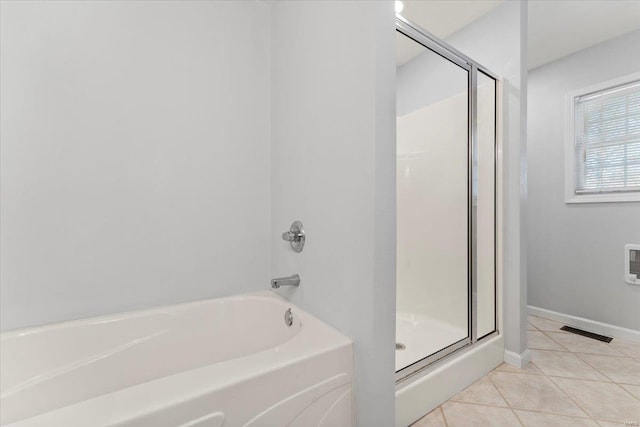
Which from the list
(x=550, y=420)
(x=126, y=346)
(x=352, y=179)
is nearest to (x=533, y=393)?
(x=550, y=420)

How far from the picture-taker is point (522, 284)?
1836mm

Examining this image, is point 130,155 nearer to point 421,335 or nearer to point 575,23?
point 421,335

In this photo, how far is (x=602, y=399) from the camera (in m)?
1.44

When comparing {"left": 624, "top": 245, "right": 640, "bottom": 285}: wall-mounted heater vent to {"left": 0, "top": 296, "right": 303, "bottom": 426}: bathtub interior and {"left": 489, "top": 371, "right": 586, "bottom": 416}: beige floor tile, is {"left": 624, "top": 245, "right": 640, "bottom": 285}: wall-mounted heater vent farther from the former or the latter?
{"left": 0, "top": 296, "right": 303, "bottom": 426}: bathtub interior

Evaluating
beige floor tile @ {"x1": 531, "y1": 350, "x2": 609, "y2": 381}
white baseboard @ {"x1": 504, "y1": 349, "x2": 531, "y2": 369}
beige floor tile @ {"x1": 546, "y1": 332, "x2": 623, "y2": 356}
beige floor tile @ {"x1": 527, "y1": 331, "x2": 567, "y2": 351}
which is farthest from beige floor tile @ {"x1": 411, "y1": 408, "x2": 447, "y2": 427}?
beige floor tile @ {"x1": 546, "y1": 332, "x2": 623, "y2": 356}

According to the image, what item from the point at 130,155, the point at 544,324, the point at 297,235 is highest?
the point at 130,155

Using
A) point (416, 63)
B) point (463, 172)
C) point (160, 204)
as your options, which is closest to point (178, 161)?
point (160, 204)

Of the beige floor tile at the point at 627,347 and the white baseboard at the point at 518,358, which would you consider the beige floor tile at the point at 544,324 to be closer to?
the beige floor tile at the point at 627,347

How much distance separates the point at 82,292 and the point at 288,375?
3.44 ft

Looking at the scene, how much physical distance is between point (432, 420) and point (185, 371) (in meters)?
1.12

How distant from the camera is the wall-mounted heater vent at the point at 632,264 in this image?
2111 millimetres

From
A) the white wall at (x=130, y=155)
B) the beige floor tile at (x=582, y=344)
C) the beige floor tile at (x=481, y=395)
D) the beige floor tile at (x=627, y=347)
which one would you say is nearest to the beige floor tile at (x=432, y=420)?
the beige floor tile at (x=481, y=395)

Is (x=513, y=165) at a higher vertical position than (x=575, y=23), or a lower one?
lower

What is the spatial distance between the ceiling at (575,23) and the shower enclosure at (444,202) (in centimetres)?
71
